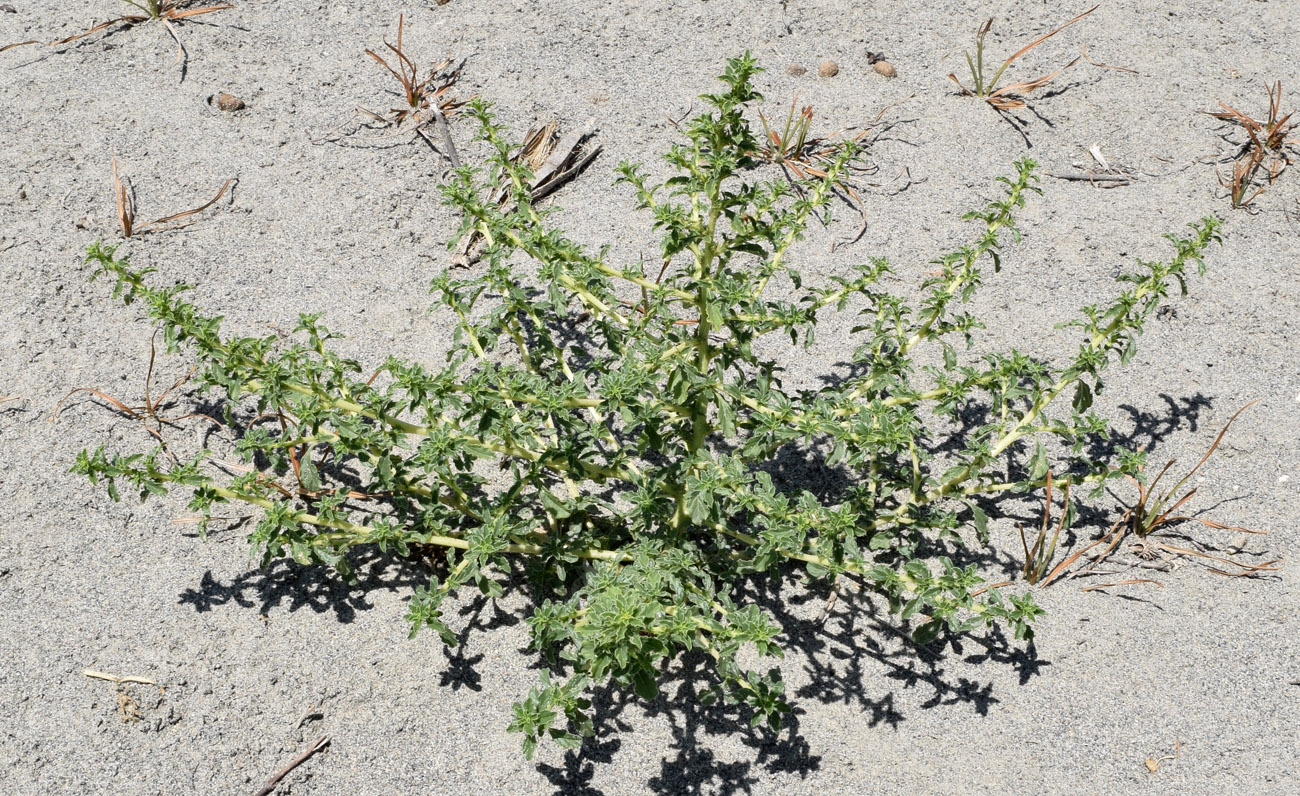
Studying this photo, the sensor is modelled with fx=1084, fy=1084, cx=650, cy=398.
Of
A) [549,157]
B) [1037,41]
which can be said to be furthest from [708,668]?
[1037,41]

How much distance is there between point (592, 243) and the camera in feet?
13.6

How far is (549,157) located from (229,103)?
4.62 feet

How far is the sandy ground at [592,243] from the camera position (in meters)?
2.88

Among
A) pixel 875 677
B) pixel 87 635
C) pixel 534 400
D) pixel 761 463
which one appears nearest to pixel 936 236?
pixel 761 463

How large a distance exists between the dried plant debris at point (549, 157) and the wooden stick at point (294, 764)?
1.95 m

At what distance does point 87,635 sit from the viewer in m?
3.06

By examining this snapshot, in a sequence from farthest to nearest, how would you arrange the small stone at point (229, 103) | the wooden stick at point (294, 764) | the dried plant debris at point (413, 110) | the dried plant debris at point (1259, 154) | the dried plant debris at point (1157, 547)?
the small stone at point (229, 103), the dried plant debris at point (413, 110), the dried plant debris at point (1259, 154), the dried plant debris at point (1157, 547), the wooden stick at point (294, 764)

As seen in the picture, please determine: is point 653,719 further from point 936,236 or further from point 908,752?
point 936,236

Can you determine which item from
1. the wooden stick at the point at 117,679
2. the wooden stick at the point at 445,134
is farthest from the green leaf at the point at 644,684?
the wooden stick at the point at 445,134

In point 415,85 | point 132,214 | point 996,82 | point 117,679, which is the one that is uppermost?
point 996,82

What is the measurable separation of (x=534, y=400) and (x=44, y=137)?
3.03m

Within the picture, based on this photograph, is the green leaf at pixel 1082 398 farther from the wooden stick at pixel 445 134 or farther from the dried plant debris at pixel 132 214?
the dried plant debris at pixel 132 214

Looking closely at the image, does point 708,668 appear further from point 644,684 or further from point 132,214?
point 132,214

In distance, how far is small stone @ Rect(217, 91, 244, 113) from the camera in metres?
4.59
